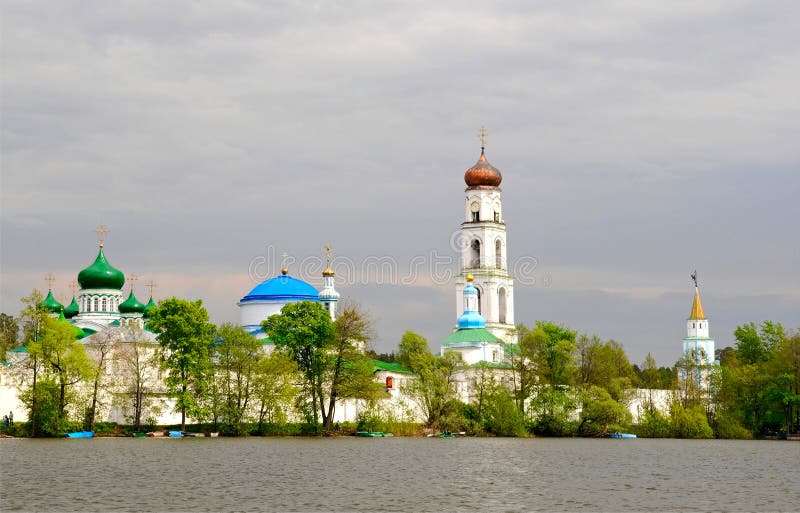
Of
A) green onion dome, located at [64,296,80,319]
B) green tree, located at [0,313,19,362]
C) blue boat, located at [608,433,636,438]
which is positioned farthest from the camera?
green tree, located at [0,313,19,362]

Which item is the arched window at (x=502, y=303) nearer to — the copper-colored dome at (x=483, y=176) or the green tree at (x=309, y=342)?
the copper-colored dome at (x=483, y=176)

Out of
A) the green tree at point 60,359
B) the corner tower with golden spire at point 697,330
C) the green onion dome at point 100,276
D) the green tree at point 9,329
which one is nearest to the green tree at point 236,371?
the green tree at point 60,359

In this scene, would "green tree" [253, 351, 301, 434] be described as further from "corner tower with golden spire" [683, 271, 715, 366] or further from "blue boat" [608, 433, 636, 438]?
"corner tower with golden spire" [683, 271, 715, 366]

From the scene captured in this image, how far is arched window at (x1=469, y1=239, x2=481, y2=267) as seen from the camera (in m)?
105

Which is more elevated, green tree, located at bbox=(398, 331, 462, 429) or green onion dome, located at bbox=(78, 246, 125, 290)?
green onion dome, located at bbox=(78, 246, 125, 290)

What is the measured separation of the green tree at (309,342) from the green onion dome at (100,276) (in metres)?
18.1

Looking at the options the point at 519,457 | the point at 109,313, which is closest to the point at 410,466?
the point at 519,457

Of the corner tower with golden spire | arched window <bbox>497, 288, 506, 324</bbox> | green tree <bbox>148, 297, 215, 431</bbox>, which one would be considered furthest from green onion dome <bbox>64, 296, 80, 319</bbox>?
the corner tower with golden spire

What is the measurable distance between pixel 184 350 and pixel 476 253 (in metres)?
44.3

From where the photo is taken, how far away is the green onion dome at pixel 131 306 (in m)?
86.9

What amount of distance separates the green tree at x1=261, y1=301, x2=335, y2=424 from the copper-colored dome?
3730cm

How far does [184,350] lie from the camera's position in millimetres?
65000

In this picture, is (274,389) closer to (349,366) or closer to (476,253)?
(349,366)

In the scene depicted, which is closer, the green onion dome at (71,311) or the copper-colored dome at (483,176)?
the green onion dome at (71,311)
